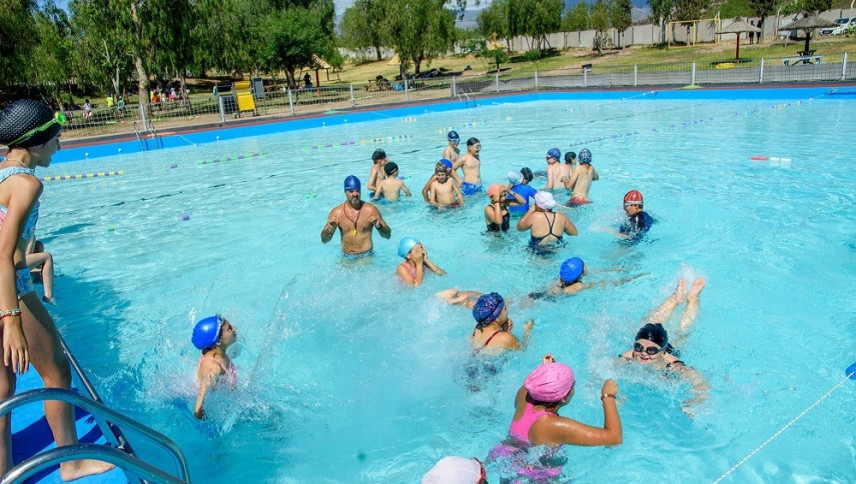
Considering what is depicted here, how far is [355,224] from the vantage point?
7426 millimetres

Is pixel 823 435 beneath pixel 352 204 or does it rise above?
beneath

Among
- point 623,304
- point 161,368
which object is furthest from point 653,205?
point 161,368

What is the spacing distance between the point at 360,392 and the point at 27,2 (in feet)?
123

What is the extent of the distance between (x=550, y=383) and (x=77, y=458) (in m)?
2.27

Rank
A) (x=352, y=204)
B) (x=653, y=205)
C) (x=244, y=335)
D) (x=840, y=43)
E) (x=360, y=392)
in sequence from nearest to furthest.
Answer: (x=360, y=392) → (x=244, y=335) → (x=352, y=204) → (x=653, y=205) → (x=840, y=43)

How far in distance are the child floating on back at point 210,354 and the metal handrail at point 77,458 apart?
7.09 feet

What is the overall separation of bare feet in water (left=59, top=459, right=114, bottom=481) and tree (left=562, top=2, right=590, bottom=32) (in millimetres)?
66004

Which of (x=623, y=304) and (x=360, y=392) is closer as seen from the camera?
(x=360, y=392)

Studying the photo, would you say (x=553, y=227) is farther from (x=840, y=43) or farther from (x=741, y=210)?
(x=840, y=43)

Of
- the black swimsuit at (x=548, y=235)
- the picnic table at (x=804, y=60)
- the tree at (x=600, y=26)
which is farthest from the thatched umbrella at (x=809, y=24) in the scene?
the black swimsuit at (x=548, y=235)

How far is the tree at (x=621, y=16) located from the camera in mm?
58781

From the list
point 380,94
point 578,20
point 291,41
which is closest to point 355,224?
point 380,94

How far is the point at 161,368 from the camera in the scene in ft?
18.1

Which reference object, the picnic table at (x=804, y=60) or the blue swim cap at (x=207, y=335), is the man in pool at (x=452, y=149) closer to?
the blue swim cap at (x=207, y=335)
